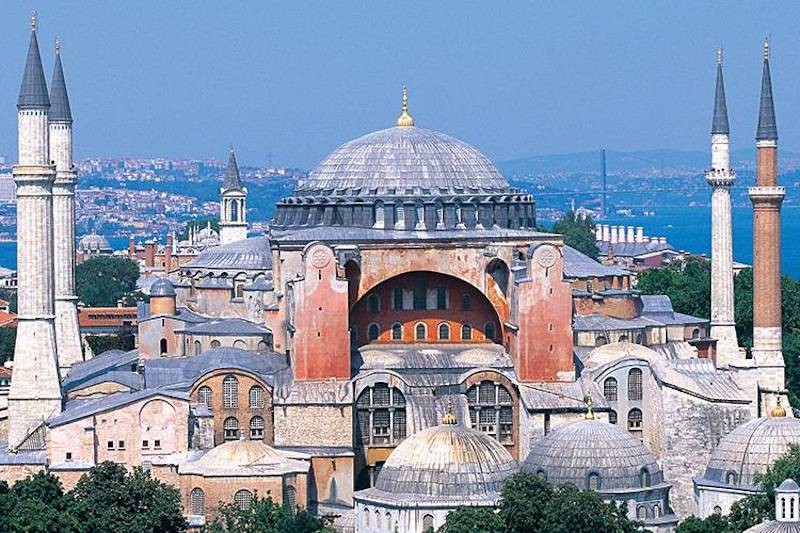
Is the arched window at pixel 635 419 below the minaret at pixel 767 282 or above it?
below

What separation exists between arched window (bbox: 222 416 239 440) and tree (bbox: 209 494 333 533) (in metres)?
3.96

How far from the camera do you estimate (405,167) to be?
56.8 metres

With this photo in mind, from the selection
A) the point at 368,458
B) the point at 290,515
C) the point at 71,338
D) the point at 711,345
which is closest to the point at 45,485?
the point at 290,515

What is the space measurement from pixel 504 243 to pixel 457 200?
149cm

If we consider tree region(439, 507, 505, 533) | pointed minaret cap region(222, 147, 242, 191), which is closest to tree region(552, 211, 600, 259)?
pointed minaret cap region(222, 147, 242, 191)

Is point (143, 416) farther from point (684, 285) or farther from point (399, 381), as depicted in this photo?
point (684, 285)

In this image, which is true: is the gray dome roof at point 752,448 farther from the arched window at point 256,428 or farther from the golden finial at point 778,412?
the arched window at point 256,428

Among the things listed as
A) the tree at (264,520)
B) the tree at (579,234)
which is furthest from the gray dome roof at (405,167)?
the tree at (579,234)

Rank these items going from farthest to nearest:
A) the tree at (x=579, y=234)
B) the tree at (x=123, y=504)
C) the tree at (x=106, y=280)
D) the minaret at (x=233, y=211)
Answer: the tree at (x=579, y=234), the tree at (x=106, y=280), the minaret at (x=233, y=211), the tree at (x=123, y=504)

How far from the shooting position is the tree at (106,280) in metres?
108

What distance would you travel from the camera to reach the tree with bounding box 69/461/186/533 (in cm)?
4612

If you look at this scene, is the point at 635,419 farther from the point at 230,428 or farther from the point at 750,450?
the point at 230,428

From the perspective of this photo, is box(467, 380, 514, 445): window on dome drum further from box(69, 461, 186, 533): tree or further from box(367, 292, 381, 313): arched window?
box(69, 461, 186, 533): tree

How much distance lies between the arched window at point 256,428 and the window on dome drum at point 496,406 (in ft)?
13.0
